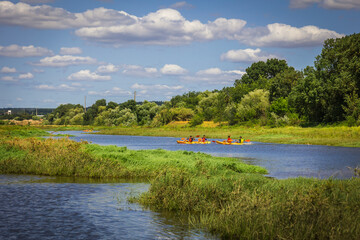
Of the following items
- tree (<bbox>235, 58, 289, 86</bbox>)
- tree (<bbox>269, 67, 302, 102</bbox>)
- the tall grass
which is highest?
tree (<bbox>235, 58, 289, 86</bbox>)

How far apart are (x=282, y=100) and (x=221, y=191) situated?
259 ft

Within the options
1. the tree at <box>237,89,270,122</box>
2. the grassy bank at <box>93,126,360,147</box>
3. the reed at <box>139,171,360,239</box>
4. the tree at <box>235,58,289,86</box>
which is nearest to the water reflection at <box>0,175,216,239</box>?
the reed at <box>139,171,360,239</box>

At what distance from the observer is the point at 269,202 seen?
1271 cm

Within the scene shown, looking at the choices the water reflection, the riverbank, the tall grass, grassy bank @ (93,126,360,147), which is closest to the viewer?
the riverbank

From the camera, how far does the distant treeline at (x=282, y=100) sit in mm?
69938

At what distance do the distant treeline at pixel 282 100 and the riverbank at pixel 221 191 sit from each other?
4854 cm

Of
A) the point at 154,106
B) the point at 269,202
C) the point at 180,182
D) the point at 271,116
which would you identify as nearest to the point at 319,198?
the point at 269,202

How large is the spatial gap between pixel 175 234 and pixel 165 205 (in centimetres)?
305

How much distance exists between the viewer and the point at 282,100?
301ft

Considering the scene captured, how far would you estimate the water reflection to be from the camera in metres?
13.8

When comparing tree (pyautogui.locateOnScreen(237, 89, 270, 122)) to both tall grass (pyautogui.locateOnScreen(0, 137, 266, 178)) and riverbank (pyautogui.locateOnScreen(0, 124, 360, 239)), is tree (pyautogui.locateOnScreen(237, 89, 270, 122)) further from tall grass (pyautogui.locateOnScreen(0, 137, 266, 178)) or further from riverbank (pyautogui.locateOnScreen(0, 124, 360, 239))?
tall grass (pyautogui.locateOnScreen(0, 137, 266, 178))

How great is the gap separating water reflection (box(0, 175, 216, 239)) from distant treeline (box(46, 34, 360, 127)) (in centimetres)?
5653

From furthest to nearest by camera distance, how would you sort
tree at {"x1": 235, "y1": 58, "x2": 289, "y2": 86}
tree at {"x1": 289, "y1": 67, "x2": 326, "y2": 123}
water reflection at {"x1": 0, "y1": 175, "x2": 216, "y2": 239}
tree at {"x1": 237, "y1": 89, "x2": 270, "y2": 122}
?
tree at {"x1": 235, "y1": 58, "x2": 289, "y2": 86} → tree at {"x1": 237, "y1": 89, "x2": 270, "y2": 122} → tree at {"x1": 289, "y1": 67, "x2": 326, "y2": 123} → water reflection at {"x1": 0, "y1": 175, "x2": 216, "y2": 239}

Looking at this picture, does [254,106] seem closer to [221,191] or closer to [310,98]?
[310,98]
